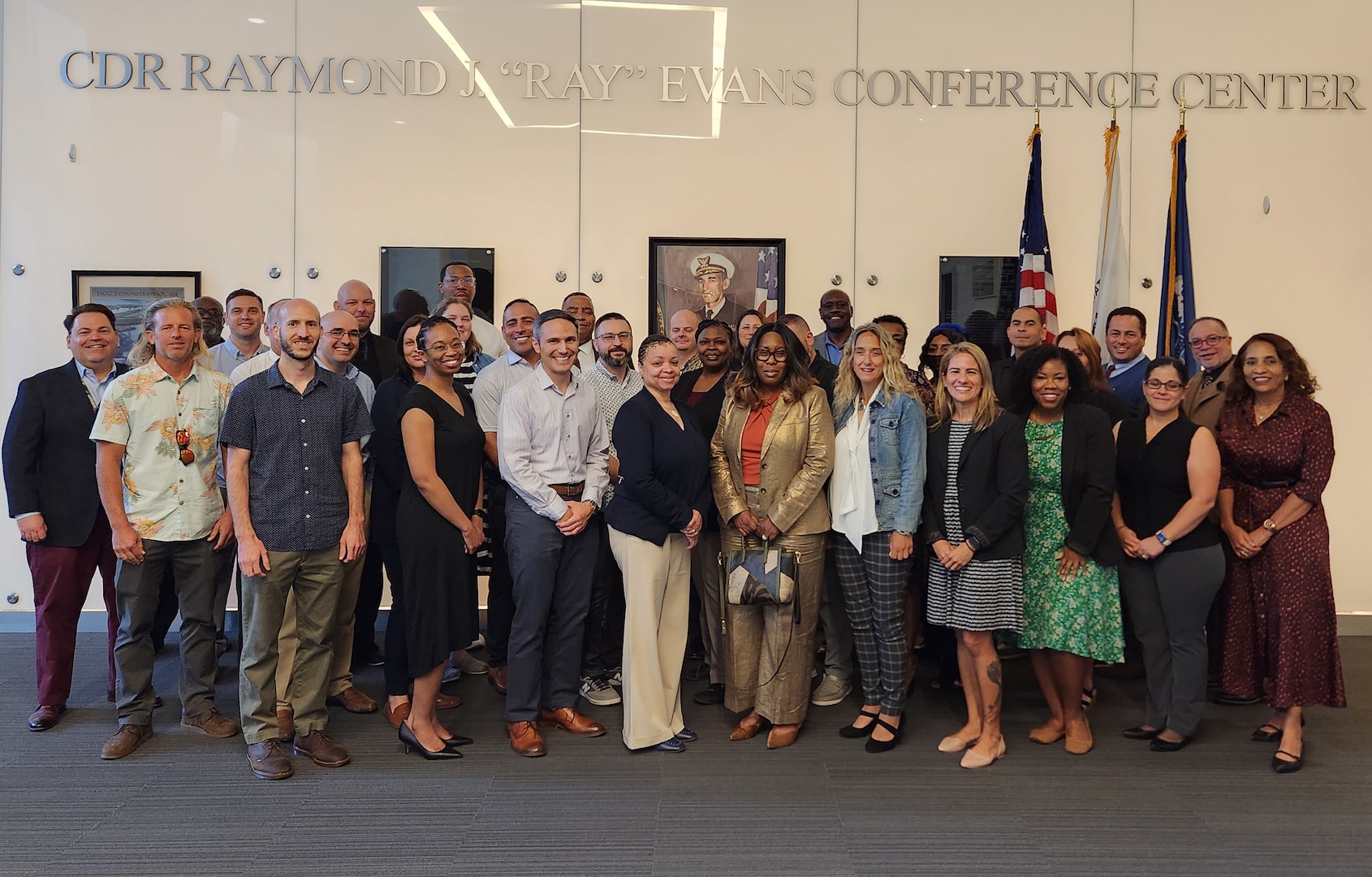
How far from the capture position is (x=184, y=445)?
400 cm

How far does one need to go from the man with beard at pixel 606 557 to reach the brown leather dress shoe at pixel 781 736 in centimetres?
90

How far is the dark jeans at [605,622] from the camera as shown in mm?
4738

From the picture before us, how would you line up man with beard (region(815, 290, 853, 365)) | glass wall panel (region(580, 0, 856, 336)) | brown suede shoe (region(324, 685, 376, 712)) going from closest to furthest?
brown suede shoe (region(324, 685, 376, 712)), man with beard (region(815, 290, 853, 365)), glass wall panel (region(580, 0, 856, 336))

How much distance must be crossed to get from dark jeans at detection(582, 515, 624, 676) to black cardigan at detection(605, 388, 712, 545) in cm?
73

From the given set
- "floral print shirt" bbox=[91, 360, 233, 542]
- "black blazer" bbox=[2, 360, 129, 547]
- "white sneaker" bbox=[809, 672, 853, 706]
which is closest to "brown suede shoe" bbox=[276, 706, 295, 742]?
"floral print shirt" bbox=[91, 360, 233, 542]

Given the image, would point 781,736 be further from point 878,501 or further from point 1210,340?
point 1210,340

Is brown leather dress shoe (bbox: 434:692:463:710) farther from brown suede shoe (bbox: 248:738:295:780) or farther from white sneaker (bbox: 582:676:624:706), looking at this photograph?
brown suede shoe (bbox: 248:738:295:780)

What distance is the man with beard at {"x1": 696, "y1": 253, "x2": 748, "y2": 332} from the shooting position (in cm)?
619

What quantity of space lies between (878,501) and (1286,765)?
193 cm

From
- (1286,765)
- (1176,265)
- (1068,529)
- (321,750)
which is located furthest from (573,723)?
(1176,265)

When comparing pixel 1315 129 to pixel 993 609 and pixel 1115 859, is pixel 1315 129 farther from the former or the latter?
pixel 1115 859

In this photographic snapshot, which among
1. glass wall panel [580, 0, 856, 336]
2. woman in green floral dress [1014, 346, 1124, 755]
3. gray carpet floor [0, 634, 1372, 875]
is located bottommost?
gray carpet floor [0, 634, 1372, 875]

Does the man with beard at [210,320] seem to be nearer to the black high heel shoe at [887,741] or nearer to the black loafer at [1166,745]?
the black high heel shoe at [887,741]

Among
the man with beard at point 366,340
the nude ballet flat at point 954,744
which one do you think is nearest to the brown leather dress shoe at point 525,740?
the nude ballet flat at point 954,744
